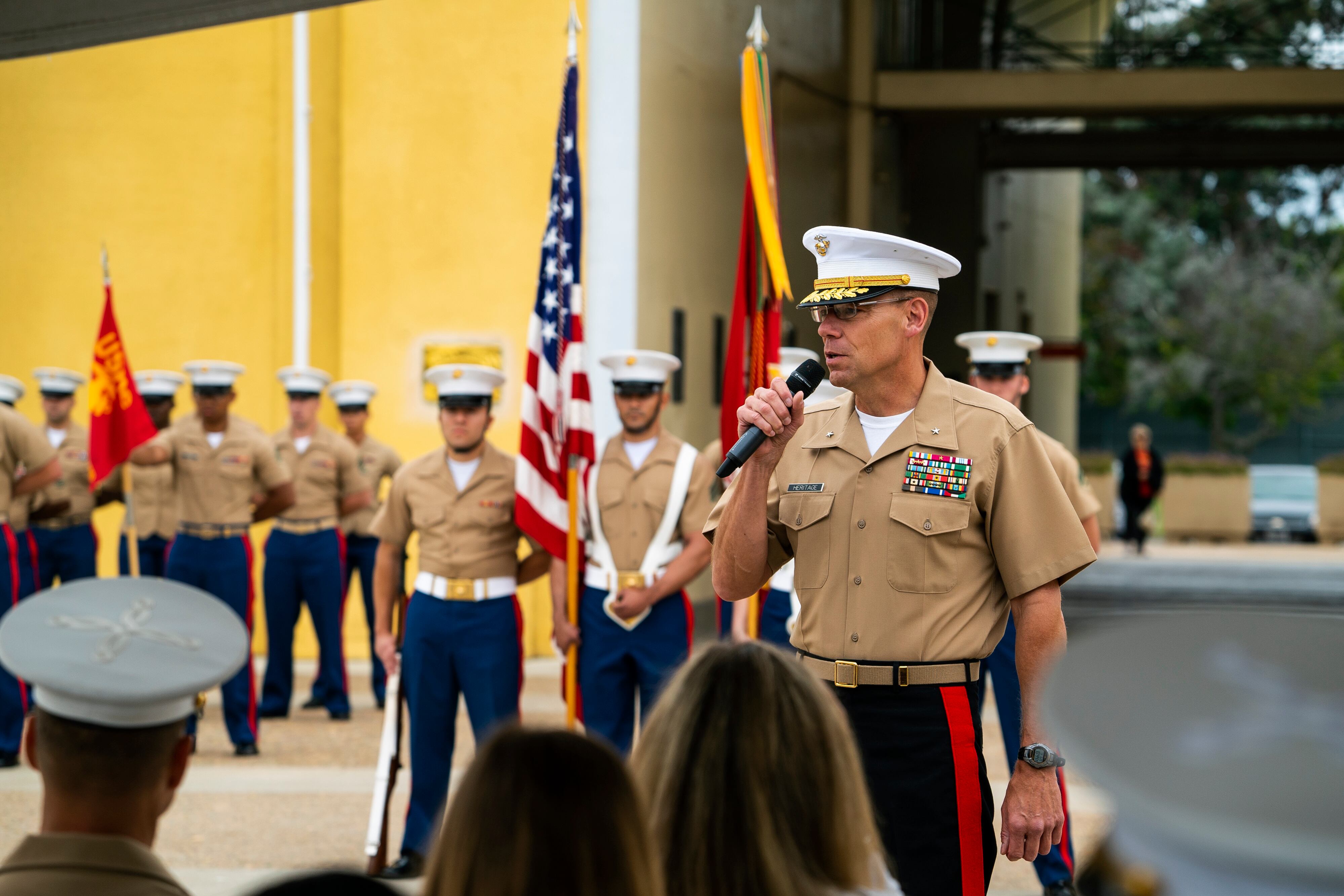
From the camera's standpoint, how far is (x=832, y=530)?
11.1 ft

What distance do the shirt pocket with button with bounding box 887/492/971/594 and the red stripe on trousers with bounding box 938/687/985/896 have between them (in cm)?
24

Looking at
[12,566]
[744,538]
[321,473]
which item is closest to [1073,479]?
[744,538]

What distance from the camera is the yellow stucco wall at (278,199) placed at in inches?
446

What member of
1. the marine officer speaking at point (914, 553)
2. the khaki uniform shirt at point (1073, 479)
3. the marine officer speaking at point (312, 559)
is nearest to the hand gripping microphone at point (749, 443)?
the marine officer speaking at point (914, 553)

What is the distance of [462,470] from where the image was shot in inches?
248

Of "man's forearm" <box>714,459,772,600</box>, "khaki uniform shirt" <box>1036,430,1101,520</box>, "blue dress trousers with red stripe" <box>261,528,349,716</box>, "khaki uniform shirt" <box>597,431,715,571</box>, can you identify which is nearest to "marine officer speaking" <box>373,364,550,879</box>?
"khaki uniform shirt" <box>597,431,715,571</box>

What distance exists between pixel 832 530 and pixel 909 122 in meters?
16.1

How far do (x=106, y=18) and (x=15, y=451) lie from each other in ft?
18.1

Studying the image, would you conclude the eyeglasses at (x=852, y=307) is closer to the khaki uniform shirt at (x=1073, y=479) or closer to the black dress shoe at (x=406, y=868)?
the khaki uniform shirt at (x=1073, y=479)

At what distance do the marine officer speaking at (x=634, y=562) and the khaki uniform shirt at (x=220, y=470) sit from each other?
3.03 meters

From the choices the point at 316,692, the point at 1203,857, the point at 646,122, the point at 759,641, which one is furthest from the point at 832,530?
the point at 646,122

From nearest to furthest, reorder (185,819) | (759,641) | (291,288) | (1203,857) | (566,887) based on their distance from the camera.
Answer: (1203,857) < (566,887) < (759,641) < (185,819) < (291,288)

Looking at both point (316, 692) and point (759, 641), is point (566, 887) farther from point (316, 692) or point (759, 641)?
point (316, 692)

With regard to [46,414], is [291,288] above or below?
above
